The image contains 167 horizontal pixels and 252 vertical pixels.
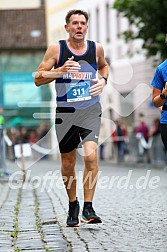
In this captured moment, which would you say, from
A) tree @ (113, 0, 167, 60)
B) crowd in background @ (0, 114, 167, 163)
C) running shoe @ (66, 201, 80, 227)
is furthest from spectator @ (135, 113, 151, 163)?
running shoe @ (66, 201, 80, 227)

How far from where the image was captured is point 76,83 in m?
8.68

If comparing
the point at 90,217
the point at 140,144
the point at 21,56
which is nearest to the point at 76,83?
the point at 90,217

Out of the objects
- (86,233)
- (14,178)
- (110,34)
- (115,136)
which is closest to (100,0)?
(110,34)

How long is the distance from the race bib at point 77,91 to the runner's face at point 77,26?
42 centimetres

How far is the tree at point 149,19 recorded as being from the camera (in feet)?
95.0

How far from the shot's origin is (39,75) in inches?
340

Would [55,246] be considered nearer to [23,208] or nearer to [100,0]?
[23,208]

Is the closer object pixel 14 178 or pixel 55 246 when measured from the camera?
pixel 55 246

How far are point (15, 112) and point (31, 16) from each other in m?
11.5

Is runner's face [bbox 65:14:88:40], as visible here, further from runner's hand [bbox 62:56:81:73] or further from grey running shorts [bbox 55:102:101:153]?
grey running shorts [bbox 55:102:101:153]

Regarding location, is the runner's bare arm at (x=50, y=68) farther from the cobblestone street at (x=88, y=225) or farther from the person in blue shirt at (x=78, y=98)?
the cobblestone street at (x=88, y=225)

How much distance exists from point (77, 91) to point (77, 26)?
595mm

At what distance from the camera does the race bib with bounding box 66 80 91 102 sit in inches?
342

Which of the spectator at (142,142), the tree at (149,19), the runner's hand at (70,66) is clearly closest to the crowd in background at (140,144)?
the spectator at (142,142)
